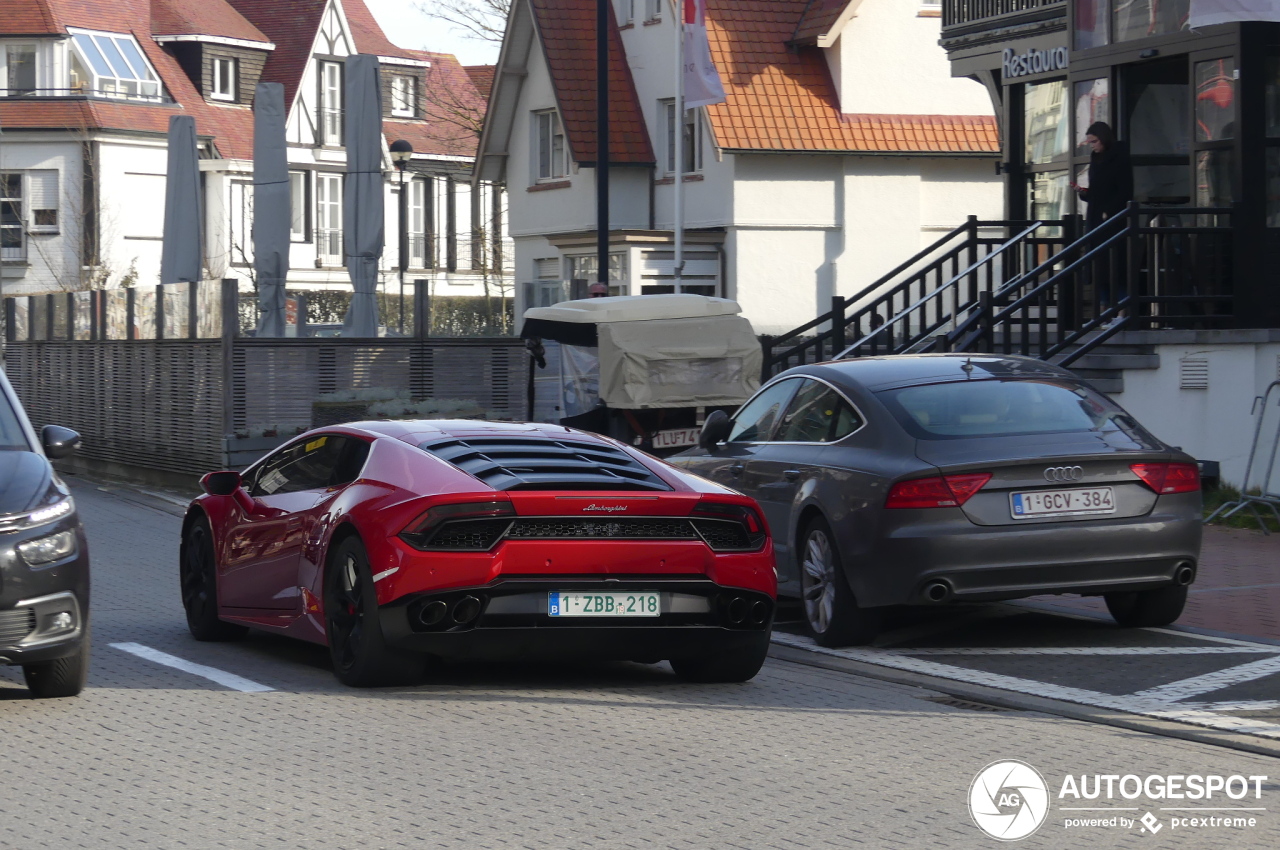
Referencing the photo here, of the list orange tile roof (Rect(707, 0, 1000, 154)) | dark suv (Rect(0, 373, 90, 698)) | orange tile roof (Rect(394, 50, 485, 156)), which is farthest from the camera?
orange tile roof (Rect(394, 50, 485, 156))

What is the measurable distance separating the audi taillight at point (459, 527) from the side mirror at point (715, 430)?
367 cm

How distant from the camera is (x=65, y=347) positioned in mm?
27500

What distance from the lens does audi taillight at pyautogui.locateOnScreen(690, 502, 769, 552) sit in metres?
8.74

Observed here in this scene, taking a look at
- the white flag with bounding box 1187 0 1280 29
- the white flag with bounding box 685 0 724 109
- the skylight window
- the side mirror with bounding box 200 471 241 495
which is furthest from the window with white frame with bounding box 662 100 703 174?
the side mirror with bounding box 200 471 241 495

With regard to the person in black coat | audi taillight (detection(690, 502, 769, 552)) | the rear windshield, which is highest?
the person in black coat

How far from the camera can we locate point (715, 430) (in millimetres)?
11945

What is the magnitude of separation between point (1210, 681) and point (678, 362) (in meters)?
9.79

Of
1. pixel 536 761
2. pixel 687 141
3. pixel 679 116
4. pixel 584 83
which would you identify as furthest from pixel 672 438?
pixel 584 83

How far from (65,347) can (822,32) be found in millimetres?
18057

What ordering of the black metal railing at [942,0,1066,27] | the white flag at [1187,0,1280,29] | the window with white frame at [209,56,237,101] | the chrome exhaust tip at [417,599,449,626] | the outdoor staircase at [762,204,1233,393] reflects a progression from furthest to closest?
the window with white frame at [209,56,237,101] → the black metal railing at [942,0,1066,27] → the outdoor staircase at [762,204,1233,393] → the white flag at [1187,0,1280,29] → the chrome exhaust tip at [417,599,449,626]

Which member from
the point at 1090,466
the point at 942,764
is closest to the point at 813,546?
the point at 1090,466

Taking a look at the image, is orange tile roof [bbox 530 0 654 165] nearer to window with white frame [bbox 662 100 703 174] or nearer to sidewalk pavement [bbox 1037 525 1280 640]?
window with white frame [bbox 662 100 703 174]

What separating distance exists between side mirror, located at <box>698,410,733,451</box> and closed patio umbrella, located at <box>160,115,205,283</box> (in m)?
15.0

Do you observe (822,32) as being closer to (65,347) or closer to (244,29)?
(65,347)
